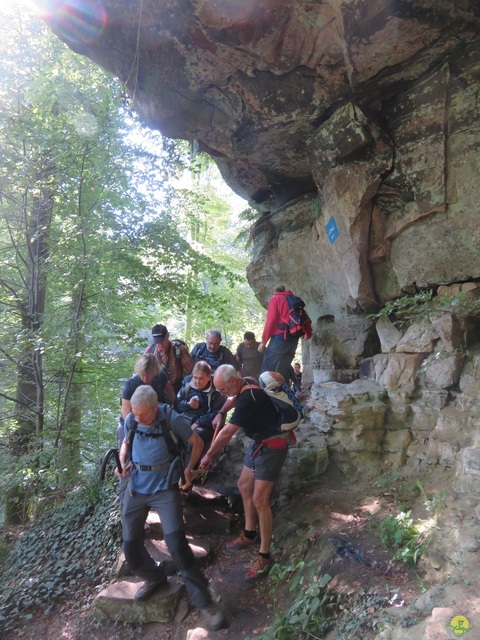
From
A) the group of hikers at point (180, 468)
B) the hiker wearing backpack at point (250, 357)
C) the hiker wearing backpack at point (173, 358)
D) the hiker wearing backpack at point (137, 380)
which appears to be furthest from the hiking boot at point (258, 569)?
the hiker wearing backpack at point (250, 357)

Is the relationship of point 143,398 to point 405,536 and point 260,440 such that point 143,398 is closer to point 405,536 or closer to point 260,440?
point 260,440

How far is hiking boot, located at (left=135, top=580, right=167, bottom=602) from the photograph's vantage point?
3848mm

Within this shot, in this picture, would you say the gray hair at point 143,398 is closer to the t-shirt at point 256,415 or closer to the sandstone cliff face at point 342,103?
the t-shirt at point 256,415

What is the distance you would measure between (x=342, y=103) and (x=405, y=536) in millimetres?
6424

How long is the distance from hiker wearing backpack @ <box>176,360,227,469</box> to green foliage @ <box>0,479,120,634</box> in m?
1.66

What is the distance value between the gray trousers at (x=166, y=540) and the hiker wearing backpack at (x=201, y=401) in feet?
4.48

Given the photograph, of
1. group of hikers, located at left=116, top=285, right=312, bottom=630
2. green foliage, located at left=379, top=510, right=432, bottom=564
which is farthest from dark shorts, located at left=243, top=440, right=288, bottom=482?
green foliage, located at left=379, top=510, right=432, bottom=564

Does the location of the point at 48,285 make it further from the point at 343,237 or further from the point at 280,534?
the point at 280,534

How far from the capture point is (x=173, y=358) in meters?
5.74

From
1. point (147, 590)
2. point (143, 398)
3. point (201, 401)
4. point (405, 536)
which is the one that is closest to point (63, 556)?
point (147, 590)

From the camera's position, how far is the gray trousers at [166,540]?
3635 millimetres

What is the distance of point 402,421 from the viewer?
5.55 m

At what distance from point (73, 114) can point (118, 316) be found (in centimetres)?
446

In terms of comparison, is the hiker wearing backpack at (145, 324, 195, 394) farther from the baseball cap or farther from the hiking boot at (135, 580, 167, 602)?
the hiking boot at (135, 580, 167, 602)
